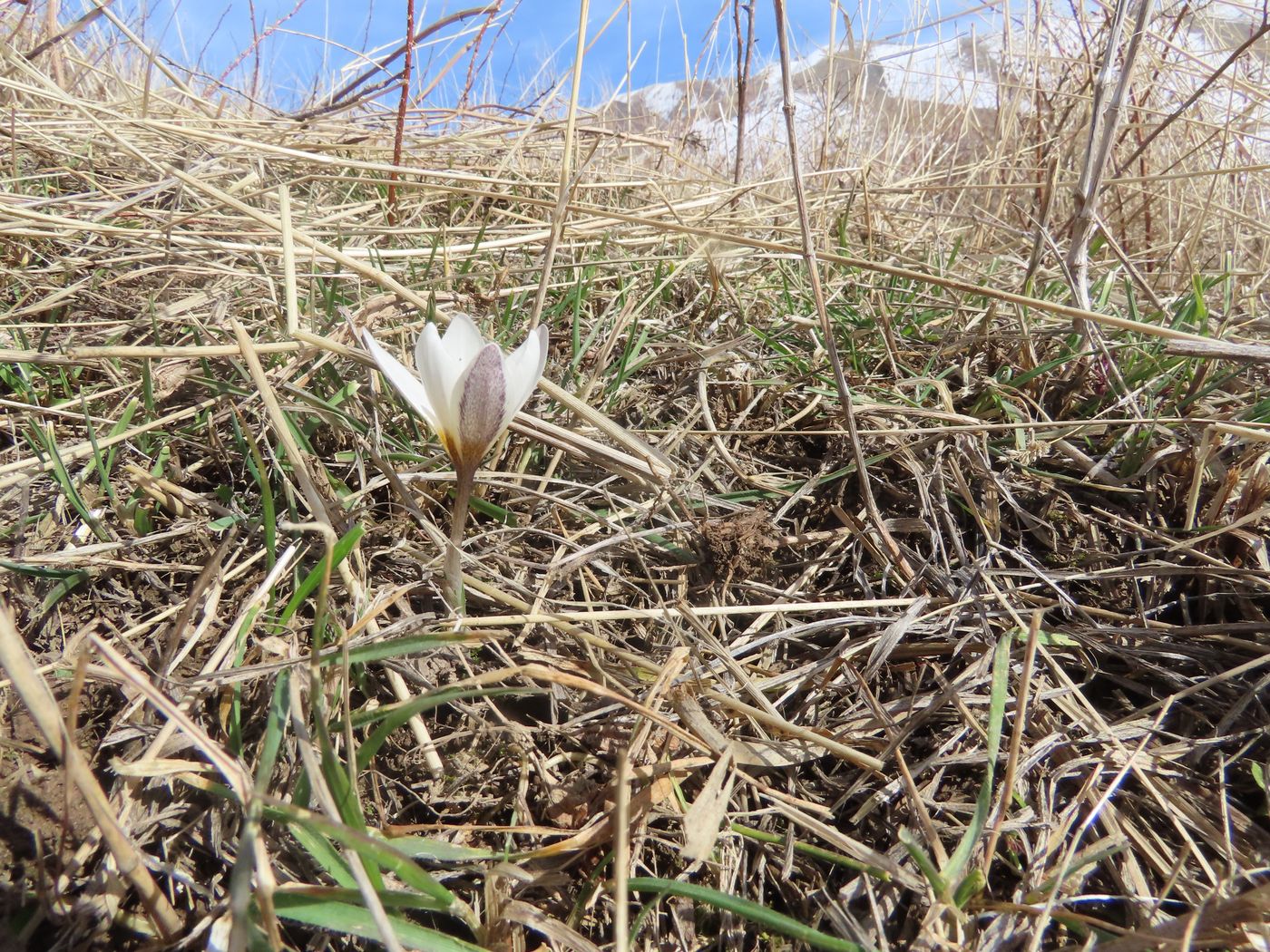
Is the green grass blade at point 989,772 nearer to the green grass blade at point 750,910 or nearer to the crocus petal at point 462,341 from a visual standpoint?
the green grass blade at point 750,910

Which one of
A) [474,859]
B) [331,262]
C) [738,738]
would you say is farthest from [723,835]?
[331,262]

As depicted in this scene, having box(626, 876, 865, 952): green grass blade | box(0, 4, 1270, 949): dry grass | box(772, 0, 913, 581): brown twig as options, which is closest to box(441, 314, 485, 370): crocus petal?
box(0, 4, 1270, 949): dry grass

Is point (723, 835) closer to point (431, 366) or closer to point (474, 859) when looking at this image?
point (474, 859)

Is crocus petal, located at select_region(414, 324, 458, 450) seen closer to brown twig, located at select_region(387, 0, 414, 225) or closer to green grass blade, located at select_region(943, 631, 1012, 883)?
green grass blade, located at select_region(943, 631, 1012, 883)

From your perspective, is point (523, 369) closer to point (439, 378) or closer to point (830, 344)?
point (439, 378)

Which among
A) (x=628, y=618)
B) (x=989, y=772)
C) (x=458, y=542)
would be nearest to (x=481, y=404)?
(x=458, y=542)

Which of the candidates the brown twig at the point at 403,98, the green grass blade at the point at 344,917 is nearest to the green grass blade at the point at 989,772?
the green grass blade at the point at 344,917
